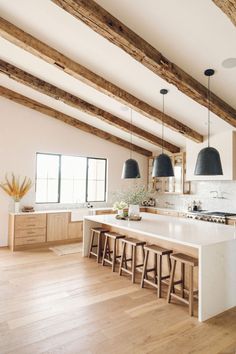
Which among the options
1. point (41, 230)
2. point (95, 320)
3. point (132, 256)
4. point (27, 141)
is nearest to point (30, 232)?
point (41, 230)

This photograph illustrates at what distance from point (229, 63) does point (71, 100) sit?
3.08 meters

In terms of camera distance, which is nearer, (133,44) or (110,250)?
(133,44)

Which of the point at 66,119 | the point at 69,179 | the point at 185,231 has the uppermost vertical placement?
the point at 66,119

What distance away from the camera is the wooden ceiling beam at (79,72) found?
3426mm

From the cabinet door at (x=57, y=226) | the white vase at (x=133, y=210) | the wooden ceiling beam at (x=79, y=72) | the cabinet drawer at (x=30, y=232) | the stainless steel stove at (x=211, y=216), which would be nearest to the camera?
the wooden ceiling beam at (x=79, y=72)

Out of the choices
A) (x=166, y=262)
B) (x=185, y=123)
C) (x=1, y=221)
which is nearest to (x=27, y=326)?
(x=166, y=262)

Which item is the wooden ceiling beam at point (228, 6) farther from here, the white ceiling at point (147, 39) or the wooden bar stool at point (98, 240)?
the wooden bar stool at point (98, 240)

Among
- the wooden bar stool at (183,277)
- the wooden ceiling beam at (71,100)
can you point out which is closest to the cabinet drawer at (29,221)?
the wooden ceiling beam at (71,100)

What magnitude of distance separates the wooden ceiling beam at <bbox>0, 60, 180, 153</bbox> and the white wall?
119 cm

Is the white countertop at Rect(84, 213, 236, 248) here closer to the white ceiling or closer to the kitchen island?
the kitchen island

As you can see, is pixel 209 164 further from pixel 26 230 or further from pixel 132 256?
pixel 26 230

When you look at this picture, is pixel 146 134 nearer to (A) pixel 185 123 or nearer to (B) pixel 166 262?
(A) pixel 185 123

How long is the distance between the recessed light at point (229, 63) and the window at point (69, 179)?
4394mm

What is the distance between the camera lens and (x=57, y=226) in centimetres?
585
